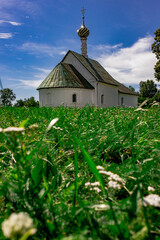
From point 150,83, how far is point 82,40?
46.1 m

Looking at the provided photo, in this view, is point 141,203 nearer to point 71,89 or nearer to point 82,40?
point 71,89

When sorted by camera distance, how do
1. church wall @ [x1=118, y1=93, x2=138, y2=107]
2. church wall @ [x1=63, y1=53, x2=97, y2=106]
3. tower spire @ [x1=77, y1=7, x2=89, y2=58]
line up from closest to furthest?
church wall @ [x1=63, y1=53, x2=97, y2=106], tower spire @ [x1=77, y1=7, x2=89, y2=58], church wall @ [x1=118, y1=93, x2=138, y2=107]

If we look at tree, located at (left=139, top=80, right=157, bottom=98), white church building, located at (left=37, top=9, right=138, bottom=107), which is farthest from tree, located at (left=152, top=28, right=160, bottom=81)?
tree, located at (left=139, top=80, right=157, bottom=98)

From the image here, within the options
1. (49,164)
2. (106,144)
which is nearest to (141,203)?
(49,164)

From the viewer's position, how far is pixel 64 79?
79.5 feet

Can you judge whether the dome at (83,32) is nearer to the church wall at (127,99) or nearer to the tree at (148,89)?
the church wall at (127,99)

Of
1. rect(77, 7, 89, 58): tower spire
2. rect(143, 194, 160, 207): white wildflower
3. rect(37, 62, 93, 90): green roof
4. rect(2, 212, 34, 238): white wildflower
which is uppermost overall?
rect(77, 7, 89, 58): tower spire

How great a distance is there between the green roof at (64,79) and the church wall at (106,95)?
1.96 meters

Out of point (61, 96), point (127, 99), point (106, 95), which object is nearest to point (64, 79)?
point (61, 96)

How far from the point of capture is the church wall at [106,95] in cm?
2688

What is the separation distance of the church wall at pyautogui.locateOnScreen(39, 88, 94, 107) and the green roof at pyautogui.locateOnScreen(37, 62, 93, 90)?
1.72 feet

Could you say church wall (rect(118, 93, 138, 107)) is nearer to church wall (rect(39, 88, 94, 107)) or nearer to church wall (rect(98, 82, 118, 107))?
church wall (rect(98, 82, 118, 107))

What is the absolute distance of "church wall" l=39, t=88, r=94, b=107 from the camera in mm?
24047

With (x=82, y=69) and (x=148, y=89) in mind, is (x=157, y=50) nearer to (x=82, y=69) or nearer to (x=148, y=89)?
(x=82, y=69)
